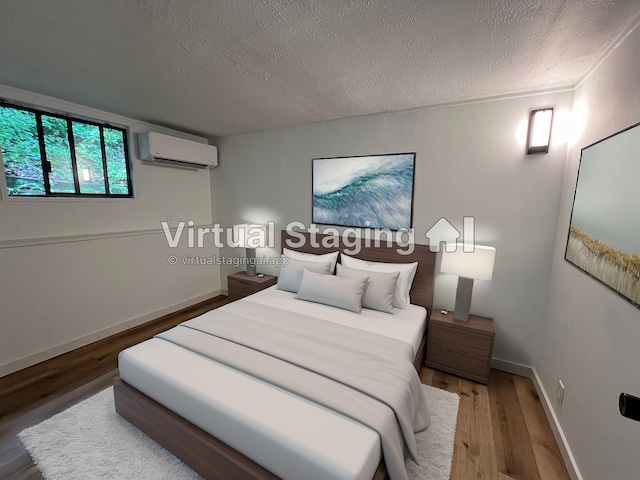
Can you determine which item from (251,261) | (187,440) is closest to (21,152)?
(251,261)

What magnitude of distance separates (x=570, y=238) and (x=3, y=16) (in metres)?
3.44

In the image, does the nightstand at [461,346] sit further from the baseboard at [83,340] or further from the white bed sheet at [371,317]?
the baseboard at [83,340]

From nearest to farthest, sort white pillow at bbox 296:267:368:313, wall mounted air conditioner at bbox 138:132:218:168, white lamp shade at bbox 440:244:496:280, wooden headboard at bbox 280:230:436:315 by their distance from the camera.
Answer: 1. white lamp shade at bbox 440:244:496:280
2. white pillow at bbox 296:267:368:313
3. wooden headboard at bbox 280:230:436:315
4. wall mounted air conditioner at bbox 138:132:218:168

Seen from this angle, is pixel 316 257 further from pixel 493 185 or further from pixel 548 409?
pixel 548 409

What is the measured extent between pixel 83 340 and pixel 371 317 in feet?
9.40

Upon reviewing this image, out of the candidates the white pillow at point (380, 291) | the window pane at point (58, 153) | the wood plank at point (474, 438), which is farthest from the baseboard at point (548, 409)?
the window pane at point (58, 153)

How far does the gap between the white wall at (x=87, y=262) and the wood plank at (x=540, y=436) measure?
379 cm

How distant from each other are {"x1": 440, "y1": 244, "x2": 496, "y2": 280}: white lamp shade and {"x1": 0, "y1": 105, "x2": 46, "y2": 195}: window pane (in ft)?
12.2

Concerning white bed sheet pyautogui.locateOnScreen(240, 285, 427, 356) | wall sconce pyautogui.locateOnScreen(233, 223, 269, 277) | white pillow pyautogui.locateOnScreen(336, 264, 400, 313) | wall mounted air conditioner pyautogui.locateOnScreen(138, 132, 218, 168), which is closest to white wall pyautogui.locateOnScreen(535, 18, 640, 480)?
white bed sheet pyautogui.locateOnScreen(240, 285, 427, 356)

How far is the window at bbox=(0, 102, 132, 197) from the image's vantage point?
2297 mm

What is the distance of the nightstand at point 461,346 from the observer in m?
2.20

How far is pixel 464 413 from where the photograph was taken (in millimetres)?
1938

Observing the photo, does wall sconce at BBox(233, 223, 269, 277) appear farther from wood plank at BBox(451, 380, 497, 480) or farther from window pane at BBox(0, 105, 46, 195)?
wood plank at BBox(451, 380, 497, 480)

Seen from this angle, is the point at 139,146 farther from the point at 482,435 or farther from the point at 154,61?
the point at 482,435
